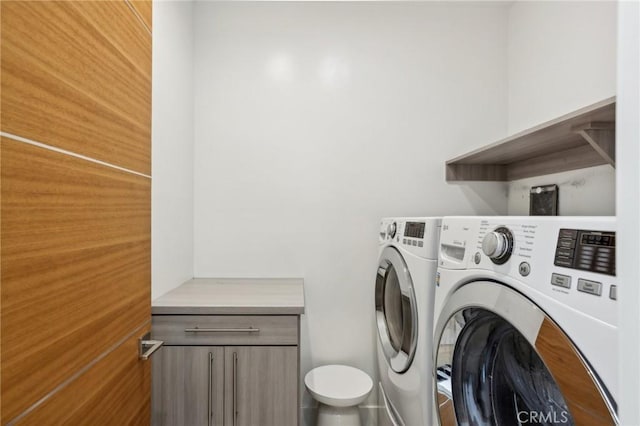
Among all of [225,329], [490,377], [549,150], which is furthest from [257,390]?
[549,150]

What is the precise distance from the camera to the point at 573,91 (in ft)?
5.33

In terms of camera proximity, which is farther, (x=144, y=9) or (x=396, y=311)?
(x=396, y=311)

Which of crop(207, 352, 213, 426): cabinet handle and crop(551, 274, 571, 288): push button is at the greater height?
crop(551, 274, 571, 288): push button

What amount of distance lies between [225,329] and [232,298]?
0.17m

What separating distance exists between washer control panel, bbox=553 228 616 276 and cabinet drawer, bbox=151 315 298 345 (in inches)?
39.5

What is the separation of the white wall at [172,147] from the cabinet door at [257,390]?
1.50 ft

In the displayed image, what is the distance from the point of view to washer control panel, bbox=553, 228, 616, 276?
534mm

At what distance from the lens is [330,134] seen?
207cm

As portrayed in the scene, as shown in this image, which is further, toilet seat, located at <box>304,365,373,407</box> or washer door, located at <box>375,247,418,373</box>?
toilet seat, located at <box>304,365,373,407</box>

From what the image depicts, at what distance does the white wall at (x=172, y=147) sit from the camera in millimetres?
1461

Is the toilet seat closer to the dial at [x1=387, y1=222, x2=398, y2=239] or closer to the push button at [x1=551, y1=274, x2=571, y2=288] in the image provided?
the dial at [x1=387, y1=222, x2=398, y2=239]

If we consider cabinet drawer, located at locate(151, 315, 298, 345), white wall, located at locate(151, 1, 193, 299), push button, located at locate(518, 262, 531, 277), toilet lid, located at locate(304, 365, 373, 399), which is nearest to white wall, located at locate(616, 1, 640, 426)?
push button, located at locate(518, 262, 531, 277)

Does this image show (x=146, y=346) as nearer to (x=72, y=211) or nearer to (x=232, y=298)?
(x=232, y=298)

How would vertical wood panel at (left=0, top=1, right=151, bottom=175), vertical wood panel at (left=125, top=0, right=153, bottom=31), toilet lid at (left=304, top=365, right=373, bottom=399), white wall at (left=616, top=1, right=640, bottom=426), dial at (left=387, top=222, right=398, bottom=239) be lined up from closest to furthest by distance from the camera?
white wall at (left=616, top=1, right=640, bottom=426)
vertical wood panel at (left=0, top=1, right=151, bottom=175)
vertical wood panel at (left=125, top=0, right=153, bottom=31)
dial at (left=387, top=222, right=398, bottom=239)
toilet lid at (left=304, top=365, right=373, bottom=399)
